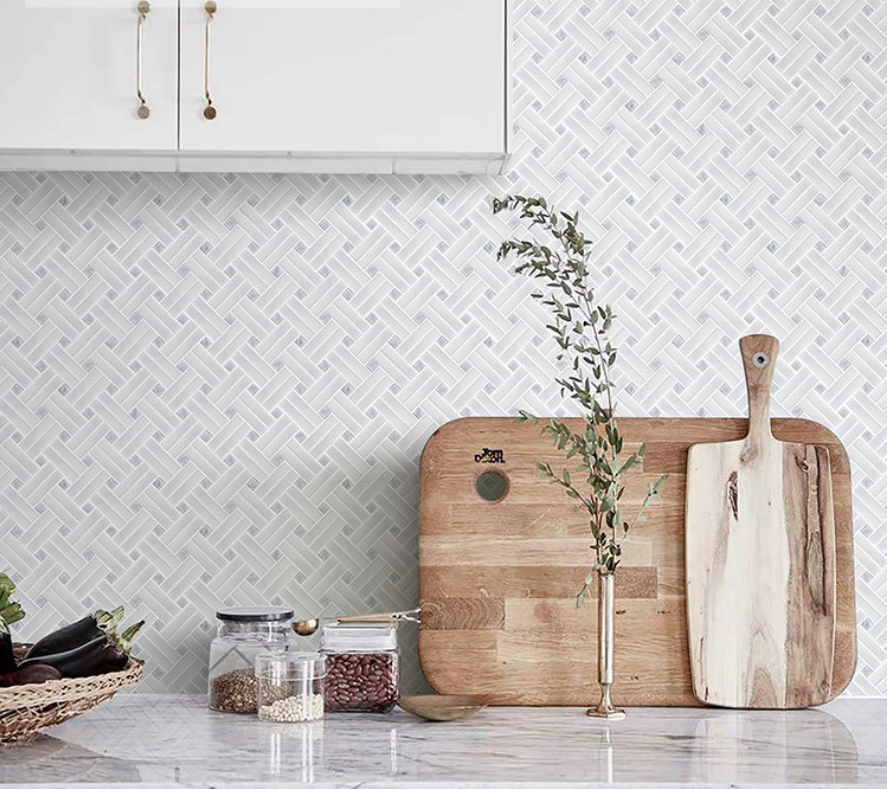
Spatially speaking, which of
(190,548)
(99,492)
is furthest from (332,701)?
(99,492)

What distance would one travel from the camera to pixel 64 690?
4.81ft

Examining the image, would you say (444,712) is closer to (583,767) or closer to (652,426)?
(583,767)

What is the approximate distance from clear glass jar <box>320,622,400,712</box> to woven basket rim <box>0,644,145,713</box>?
284mm

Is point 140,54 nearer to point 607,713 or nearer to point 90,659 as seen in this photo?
point 90,659

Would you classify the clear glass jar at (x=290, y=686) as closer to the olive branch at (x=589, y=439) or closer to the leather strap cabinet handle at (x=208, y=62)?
the olive branch at (x=589, y=439)

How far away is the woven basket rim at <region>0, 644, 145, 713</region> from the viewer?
4.65ft

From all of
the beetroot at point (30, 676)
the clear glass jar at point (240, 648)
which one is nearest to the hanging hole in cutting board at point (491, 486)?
the clear glass jar at point (240, 648)

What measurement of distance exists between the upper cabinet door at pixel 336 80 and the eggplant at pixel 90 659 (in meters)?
0.72

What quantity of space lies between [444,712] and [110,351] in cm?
82

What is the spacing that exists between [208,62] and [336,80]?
7.4 inches

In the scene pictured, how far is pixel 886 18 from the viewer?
6.45ft

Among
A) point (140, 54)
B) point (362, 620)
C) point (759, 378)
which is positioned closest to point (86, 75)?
point (140, 54)

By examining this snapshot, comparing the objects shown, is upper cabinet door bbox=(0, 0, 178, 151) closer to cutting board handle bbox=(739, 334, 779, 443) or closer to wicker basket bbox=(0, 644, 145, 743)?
wicker basket bbox=(0, 644, 145, 743)

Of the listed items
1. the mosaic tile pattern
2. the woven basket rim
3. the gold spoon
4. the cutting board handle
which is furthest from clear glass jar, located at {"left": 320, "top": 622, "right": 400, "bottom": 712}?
the cutting board handle
